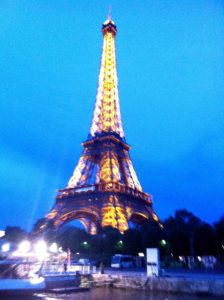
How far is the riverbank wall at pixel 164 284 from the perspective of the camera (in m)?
17.2

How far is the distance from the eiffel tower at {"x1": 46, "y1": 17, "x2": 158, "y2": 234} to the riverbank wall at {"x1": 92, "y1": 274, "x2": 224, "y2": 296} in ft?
74.2

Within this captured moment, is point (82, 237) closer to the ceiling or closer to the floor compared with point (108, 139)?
closer to the floor

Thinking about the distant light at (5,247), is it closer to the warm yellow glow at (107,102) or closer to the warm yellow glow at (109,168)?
the warm yellow glow at (109,168)

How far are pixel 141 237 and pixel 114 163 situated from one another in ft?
53.5

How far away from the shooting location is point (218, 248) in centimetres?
3900

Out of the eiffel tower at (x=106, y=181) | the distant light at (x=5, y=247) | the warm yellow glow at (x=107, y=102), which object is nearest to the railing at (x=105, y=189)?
the eiffel tower at (x=106, y=181)

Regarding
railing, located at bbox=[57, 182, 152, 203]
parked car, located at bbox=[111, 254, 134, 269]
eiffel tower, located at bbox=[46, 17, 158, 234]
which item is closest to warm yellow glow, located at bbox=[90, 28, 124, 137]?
eiffel tower, located at bbox=[46, 17, 158, 234]

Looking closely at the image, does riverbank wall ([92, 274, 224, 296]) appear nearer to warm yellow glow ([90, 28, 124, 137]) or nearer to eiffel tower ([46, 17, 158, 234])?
eiffel tower ([46, 17, 158, 234])

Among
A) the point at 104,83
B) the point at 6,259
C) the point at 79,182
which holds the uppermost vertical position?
the point at 104,83

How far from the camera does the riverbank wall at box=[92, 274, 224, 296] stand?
17188 mm

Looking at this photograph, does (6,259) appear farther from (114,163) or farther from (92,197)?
(114,163)

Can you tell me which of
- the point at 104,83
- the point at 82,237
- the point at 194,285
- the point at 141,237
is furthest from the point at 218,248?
the point at 104,83

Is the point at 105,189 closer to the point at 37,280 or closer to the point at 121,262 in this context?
the point at 121,262

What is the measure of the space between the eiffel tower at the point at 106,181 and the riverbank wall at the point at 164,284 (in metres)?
22.6
